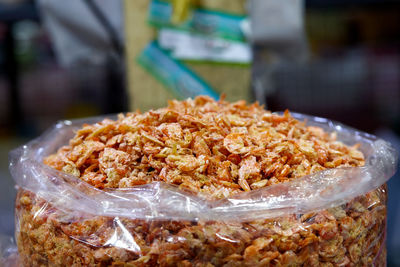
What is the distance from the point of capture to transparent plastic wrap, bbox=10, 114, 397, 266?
21.0 inches

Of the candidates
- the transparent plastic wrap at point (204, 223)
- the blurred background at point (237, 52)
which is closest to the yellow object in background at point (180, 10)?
the blurred background at point (237, 52)

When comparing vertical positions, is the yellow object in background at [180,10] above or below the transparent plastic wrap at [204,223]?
above

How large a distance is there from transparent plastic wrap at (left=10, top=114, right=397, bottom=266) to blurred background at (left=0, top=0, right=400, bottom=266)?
1.77 ft

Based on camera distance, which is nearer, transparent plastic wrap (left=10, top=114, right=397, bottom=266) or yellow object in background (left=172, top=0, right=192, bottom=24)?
transparent plastic wrap (left=10, top=114, right=397, bottom=266)

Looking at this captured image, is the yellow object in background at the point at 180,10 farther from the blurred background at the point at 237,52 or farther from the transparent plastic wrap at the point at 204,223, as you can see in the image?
the transparent plastic wrap at the point at 204,223

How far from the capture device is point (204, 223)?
1.76 ft

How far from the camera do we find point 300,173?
63 centimetres

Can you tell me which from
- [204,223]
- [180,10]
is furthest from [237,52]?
[204,223]

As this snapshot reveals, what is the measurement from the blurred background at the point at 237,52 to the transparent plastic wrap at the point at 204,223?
54 cm

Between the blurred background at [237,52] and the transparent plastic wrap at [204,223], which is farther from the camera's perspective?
the blurred background at [237,52]

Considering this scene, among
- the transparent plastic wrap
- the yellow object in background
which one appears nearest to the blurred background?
the yellow object in background

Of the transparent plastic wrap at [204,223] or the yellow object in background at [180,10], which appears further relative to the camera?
the yellow object in background at [180,10]

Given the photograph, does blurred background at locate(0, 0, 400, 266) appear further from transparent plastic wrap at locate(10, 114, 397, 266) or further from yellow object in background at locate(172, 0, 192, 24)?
transparent plastic wrap at locate(10, 114, 397, 266)

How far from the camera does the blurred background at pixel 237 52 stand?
4.45ft
